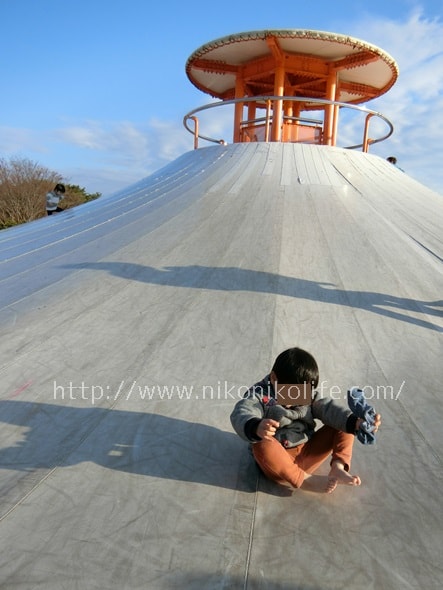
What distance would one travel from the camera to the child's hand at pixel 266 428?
1.71 meters

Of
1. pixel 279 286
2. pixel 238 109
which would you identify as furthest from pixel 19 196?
pixel 279 286

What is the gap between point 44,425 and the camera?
7.75 ft

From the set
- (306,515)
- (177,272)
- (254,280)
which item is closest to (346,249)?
(254,280)

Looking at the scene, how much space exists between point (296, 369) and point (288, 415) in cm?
23

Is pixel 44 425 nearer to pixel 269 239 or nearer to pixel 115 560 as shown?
pixel 115 560

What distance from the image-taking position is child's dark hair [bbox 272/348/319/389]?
6.17ft

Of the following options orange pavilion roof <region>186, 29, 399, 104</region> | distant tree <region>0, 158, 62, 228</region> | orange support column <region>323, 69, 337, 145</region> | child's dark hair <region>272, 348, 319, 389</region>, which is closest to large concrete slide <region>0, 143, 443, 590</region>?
child's dark hair <region>272, 348, 319, 389</region>

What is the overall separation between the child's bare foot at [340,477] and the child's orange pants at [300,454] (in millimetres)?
54

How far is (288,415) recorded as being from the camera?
1.96 meters

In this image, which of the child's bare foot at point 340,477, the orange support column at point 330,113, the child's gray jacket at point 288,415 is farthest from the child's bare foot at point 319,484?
the orange support column at point 330,113

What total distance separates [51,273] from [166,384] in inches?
94.8

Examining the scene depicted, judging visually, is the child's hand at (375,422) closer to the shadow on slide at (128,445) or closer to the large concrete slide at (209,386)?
the large concrete slide at (209,386)

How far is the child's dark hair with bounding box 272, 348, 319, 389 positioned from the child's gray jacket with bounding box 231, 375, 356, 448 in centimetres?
12

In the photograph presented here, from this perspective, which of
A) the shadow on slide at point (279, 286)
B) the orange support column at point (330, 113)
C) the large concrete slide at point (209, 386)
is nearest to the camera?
the large concrete slide at point (209, 386)
